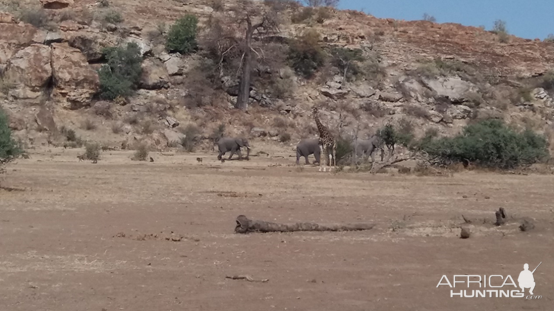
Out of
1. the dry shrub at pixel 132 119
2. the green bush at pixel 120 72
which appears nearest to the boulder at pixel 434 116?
the dry shrub at pixel 132 119

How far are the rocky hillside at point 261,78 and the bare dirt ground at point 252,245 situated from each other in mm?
15220

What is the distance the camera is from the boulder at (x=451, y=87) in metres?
40.8

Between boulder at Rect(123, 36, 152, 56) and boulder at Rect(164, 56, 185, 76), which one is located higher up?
boulder at Rect(123, 36, 152, 56)

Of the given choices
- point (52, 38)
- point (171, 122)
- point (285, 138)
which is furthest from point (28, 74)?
point (285, 138)

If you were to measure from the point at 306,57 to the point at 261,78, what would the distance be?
3.15m

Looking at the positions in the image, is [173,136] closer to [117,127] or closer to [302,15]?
[117,127]

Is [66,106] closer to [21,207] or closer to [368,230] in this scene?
[21,207]

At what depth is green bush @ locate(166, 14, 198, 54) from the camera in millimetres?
39781

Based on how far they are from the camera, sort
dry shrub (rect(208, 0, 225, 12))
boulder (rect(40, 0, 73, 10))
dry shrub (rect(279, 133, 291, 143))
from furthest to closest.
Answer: dry shrub (rect(208, 0, 225, 12)) → boulder (rect(40, 0, 73, 10)) → dry shrub (rect(279, 133, 291, 143))

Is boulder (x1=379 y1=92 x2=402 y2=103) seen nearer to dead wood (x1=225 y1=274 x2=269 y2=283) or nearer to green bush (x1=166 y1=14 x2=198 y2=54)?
green bush (x1=166 y1=14 x2=198 y2=54)

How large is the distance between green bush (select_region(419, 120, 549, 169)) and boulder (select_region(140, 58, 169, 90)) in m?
17.9

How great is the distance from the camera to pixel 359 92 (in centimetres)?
4009

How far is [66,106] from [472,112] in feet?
69.8

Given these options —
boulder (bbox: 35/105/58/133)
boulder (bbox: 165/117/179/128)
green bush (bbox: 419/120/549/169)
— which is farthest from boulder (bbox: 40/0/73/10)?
green bush (bbox: 419/120/549/169)
